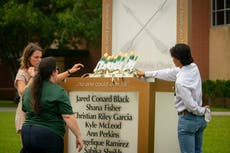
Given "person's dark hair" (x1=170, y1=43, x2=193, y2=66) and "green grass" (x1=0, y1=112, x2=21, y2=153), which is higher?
"person's dark hair" (x1=170, y1=43, x2=193, y2=66)

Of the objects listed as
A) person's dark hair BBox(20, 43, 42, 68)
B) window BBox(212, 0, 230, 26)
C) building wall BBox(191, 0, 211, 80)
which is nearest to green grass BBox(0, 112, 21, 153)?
person's dark hair BBox(20, 43, 42, 68)

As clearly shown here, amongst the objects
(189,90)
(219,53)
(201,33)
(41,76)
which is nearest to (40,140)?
(41,76)

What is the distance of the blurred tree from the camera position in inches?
1287

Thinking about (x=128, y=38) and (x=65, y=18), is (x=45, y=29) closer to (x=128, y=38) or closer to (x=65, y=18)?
(x=65, y=18)

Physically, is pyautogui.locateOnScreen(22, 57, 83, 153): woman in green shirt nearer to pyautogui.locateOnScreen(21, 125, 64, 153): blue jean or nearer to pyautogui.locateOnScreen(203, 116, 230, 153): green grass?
pyautogui.locateOnScreen(21, 125, 64, 153): blue jean

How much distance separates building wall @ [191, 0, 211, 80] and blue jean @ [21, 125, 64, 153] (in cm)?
3058

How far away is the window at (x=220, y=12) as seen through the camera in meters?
36.5

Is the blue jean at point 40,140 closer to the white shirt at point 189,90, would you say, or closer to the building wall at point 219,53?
the white shirt at point 189,90

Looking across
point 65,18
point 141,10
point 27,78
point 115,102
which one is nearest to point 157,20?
point 141,10

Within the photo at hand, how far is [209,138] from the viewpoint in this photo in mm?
15773

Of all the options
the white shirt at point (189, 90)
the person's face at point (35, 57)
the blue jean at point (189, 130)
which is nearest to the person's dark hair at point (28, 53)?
the person's face at point (35, 57)

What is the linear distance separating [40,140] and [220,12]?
31502 millimetres

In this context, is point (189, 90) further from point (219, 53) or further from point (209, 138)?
point (219, 53)

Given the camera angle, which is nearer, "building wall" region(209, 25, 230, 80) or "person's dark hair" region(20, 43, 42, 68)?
"person's dark hair" region(20, 43, 42, 68)
